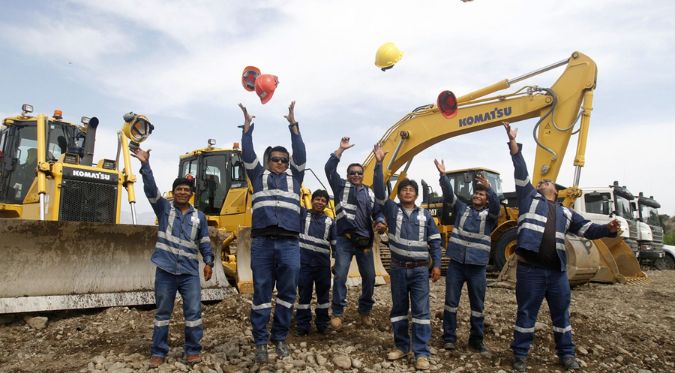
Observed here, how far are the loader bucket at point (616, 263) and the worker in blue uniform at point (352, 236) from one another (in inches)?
244

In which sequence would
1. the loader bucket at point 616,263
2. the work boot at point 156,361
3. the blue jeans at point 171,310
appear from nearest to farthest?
1. the work boot at point 156,361
2. the blue jeans at point 171,310
3. the loader bucket at point 616,263

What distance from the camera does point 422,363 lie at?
4.00 meters

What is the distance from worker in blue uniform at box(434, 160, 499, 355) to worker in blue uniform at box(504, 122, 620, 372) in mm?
334

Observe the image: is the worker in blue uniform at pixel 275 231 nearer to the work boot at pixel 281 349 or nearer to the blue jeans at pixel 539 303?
the work boot at pixel 281 349

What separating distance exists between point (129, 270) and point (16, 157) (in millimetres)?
3088

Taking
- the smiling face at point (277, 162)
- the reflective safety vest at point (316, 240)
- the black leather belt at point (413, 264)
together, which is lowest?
the black leather belt at point (413, 264)

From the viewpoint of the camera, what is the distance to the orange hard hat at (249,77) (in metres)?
5.69

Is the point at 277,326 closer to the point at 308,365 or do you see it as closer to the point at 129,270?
the point at 308,365

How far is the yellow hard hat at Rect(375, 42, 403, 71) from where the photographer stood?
718cm

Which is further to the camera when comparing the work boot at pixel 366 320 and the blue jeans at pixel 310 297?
the work boot at pixel 366 320

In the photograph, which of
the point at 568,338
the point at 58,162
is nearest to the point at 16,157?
the point at 58,162

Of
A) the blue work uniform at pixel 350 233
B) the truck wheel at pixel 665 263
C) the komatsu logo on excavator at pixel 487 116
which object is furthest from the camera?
the truck wheel at pixel 665 263

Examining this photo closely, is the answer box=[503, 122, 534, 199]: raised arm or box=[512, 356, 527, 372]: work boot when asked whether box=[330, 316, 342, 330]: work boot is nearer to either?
box=[512, 356, 527, 372]: work boot

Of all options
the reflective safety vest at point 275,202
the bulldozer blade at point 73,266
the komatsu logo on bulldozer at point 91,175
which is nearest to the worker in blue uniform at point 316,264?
the reflective safety vest at point 275,202
